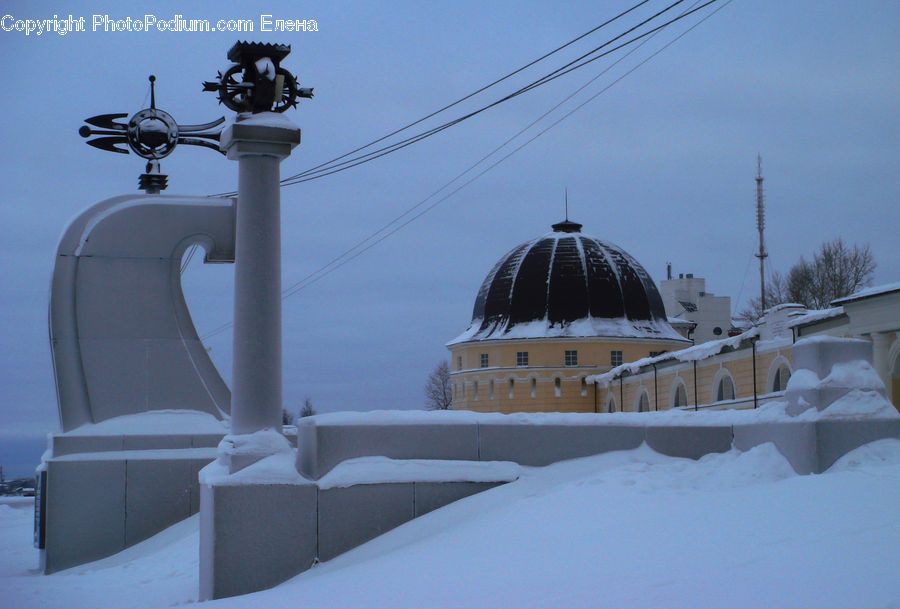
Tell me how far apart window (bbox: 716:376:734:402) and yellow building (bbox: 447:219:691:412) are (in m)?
18.9

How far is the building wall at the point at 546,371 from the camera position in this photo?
56.5 m

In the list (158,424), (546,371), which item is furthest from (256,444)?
(546,371)

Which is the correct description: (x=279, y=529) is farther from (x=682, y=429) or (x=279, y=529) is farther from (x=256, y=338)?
(x=682, y=429)

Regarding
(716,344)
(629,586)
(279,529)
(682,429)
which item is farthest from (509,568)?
(716,344)

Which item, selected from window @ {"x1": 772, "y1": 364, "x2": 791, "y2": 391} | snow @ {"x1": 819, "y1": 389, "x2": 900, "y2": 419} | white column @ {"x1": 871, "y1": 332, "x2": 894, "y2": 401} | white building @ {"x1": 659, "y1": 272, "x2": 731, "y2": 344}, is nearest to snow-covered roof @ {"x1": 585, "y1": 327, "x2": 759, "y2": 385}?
window @ {"x1": 772, "y1": 364, "x2": 791, "y2": 391}

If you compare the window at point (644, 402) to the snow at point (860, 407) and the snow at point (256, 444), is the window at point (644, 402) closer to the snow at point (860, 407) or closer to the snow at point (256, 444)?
the snow at point (860, 407)

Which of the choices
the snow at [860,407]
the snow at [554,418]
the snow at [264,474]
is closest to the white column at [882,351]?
the snow at [554,418]

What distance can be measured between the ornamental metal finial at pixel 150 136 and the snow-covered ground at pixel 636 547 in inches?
360

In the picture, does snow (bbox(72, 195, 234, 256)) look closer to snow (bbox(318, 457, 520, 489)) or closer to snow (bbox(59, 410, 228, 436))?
snow (bbox(59, 410, 228, 436))

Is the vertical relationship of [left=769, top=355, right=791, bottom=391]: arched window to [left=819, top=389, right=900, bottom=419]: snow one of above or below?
above

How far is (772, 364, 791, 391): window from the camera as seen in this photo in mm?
30945

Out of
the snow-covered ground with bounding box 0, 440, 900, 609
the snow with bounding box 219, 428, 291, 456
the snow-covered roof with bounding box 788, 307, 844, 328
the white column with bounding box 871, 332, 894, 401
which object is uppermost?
the snow-covered roof with bounding box 788, 307, 844, 328

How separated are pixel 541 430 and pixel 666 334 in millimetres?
47049

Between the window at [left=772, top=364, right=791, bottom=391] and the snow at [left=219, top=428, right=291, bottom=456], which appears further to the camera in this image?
the window at [left=772, top=364, right=791, bottom=391]
